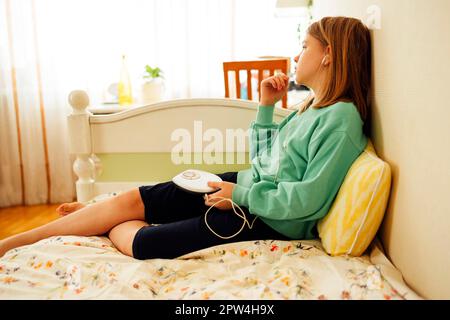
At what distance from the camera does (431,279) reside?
0.78m

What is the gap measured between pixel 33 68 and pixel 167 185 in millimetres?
2021

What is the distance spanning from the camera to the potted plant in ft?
8.73

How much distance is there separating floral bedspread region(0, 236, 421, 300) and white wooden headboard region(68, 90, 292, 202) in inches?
23.9

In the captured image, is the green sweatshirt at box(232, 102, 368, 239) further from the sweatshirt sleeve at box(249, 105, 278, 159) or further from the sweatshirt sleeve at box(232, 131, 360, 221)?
the sweatshirt sleeve at box(249, 105, 278, 159)

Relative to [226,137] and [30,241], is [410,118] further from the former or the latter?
[30,241]

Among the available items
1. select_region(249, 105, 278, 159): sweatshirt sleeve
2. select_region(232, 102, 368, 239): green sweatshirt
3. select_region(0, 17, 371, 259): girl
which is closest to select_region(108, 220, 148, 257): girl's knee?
select_region(0, 17, 371, 259): girl

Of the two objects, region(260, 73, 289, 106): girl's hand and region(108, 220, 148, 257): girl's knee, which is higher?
region(260, 73, 289, 106): girl's hand

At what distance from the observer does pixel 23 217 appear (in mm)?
2750

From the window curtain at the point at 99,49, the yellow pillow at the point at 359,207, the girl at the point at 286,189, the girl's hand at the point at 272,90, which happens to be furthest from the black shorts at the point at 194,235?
the window curtain at the point at 99,49

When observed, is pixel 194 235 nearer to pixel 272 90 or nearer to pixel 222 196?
pixel 222 196

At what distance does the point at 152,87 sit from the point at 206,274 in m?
1.90

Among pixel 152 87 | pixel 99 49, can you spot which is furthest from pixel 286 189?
pixel 99 49

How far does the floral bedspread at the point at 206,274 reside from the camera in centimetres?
84

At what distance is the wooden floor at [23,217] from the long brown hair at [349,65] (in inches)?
82.6
